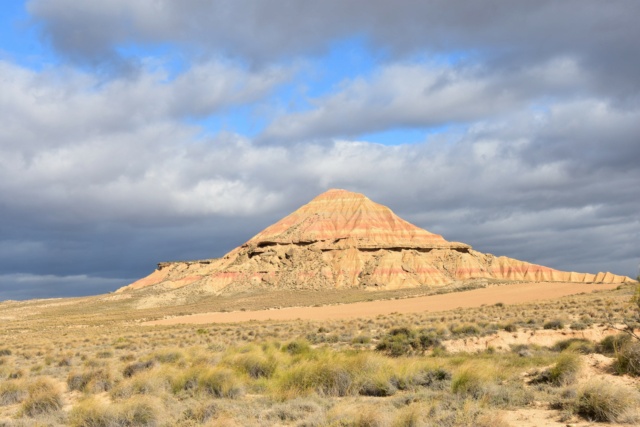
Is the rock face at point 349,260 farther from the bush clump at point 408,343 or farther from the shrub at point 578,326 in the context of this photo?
the bush clump at point 408,343

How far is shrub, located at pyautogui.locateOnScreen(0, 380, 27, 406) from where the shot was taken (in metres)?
14.3

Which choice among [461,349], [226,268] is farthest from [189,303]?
[461,349]

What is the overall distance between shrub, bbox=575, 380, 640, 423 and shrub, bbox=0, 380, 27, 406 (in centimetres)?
1321

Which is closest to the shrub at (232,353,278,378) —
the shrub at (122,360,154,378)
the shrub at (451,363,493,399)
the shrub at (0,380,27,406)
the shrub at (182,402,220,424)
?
the shrub at (122,360,154,378)

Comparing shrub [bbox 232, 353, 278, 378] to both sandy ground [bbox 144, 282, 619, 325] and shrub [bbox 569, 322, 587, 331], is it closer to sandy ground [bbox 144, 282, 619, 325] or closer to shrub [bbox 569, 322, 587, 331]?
shrub [bbox 569, 322, 587, 331]

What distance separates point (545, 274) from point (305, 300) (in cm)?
6247

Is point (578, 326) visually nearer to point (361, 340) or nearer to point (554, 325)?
point (554, 325)

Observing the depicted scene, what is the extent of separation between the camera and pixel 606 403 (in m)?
9.39

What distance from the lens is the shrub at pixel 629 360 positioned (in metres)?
13.0

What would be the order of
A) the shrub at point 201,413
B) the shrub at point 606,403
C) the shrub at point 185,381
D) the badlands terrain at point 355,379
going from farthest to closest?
the shrub at point 185,381 → the shrub at point 201,413 → the badlands terrain at point 355,379 → the shrub at point 606,403

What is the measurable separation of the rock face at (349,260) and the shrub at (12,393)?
284 ft

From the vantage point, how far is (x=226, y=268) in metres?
119

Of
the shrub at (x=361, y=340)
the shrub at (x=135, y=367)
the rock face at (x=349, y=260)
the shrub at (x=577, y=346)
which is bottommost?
the shrub at (x=361, y=340)

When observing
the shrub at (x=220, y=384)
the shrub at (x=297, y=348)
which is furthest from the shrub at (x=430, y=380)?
the shrub at (x=297, y=348)
